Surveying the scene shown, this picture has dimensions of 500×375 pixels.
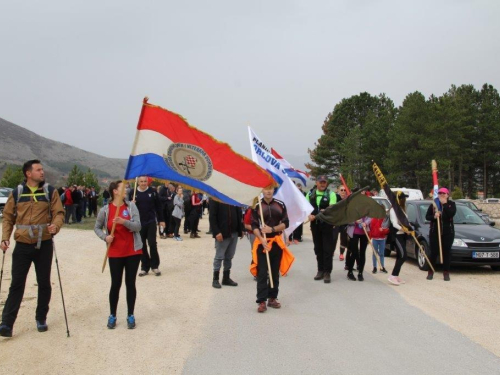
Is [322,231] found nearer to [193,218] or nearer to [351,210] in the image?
[351,210]

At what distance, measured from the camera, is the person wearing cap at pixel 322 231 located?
8734mm

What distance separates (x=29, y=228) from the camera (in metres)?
5.45

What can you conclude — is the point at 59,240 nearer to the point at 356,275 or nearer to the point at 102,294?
the point at 102,294

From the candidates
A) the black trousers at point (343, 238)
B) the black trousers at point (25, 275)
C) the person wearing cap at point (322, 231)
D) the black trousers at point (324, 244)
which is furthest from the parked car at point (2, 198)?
the black trousers at point (25, 275)

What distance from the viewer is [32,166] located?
18.2ft

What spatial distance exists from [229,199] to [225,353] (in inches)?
94.9

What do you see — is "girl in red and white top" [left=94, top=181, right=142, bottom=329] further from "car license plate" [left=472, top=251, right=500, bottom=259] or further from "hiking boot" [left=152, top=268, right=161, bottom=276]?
"car license plate" [left=472, top=251, right=500, bottom=259]

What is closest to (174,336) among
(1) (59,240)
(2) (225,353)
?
(2) (225,353)

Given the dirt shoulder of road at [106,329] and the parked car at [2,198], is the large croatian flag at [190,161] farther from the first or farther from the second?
the parked car at [2,198]

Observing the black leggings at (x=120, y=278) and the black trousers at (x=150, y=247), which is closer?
the black leggings at (x=120, y=278)

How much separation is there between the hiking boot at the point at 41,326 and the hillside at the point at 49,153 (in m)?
136

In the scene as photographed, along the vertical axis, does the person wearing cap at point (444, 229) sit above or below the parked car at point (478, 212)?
below

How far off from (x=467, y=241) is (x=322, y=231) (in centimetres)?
341

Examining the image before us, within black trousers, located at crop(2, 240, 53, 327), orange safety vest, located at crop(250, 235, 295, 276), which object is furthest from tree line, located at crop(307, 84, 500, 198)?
black trousers, located at crop(2, 240, 53, 327)
